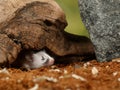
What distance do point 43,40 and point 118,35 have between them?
793 mm

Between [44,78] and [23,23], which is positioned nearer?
[44,78]

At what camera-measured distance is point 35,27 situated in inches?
168

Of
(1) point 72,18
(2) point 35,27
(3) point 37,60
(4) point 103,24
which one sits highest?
(2) point 35,27

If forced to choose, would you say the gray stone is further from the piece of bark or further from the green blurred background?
the green blurred background

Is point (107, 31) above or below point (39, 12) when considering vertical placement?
below

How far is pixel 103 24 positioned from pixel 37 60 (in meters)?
0.81

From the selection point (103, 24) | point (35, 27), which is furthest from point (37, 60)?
point (103, 24)

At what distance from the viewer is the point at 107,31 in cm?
429

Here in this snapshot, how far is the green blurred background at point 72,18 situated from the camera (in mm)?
6223

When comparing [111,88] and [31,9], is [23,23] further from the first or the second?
[111,88]

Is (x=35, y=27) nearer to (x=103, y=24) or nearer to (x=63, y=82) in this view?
(x=103, y=24)

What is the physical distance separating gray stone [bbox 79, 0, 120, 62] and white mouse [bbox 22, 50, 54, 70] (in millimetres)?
540

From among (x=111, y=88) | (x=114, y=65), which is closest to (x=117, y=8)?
(x=114, y=65)

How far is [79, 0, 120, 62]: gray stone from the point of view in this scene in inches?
167
